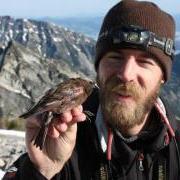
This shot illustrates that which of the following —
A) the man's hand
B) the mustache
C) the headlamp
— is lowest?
the man's hand

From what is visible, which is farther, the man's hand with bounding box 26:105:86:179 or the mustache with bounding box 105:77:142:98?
the mustache with bounding box 105:77:142:98

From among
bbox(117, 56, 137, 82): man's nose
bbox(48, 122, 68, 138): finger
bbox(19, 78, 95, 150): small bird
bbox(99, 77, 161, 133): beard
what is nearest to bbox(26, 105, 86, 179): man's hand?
bbox(48, 122, 68, 138): finger

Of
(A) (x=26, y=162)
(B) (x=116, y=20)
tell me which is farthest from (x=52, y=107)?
(B) (x=116, y=20)

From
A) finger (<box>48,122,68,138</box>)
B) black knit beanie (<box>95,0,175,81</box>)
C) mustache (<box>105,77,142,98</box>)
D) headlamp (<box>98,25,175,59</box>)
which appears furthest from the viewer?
black knit beanie (<box>95,0,175,81</box>)

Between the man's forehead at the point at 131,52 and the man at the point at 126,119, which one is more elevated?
the man's forehead at the point at 131,52

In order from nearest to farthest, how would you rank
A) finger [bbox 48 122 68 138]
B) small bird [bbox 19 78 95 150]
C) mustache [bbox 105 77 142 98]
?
small bird [bbox 19 78 95 150], finger [bbox 48 122 68 138], mustache [bbox 105 77 142 98]

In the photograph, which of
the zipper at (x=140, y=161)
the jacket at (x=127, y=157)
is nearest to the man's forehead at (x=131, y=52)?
the jacket at (x=127, y=157)

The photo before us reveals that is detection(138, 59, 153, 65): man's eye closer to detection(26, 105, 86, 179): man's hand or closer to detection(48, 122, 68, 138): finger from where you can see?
detection(26, 105, 86, 179): man's hand

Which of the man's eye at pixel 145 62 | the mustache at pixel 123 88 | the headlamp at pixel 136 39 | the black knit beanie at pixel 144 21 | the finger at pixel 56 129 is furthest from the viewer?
the black knit beanie at pixel 144 21

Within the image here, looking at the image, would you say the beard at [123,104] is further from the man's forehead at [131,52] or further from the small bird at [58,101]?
the small bird at [58,101]

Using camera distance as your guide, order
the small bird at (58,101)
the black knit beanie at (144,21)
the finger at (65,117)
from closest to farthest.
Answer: the small bird at (58,101), the finger at (65,117), the black knit beanie at (144,21)
